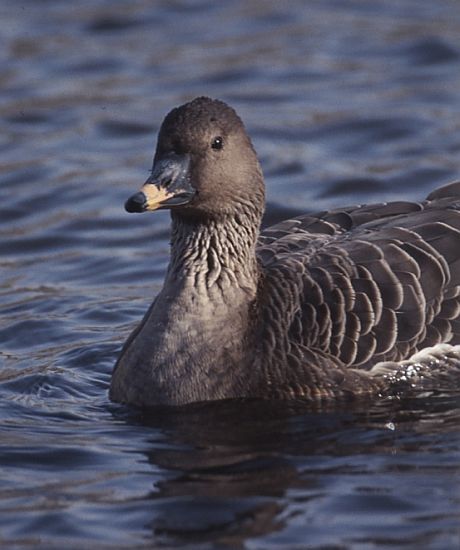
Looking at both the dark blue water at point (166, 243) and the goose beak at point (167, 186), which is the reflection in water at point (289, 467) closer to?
the dark blue water at point (166, 243)

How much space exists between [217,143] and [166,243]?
16.1ft

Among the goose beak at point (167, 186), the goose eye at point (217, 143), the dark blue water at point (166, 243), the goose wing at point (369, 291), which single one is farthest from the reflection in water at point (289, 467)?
the goose eye at point (217, 143)

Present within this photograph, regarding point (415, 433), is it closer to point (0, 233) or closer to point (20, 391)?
point (20, 391)

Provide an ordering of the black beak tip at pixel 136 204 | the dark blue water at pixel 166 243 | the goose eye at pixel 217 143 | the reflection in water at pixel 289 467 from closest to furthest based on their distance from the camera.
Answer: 1. the reflection in water at pixel 289 467
2. the dark blue water at pixel 166 243
3. the black beak tip at pixel 136 204
4. the goose eye at pixel 217 143

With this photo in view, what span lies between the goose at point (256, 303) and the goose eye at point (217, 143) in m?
0.01

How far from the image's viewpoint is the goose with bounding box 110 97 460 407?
10836 millimetres

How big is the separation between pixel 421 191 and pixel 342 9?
6353 millimetres

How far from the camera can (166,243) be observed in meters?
15.7

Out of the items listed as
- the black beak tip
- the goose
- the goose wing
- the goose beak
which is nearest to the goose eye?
the goose

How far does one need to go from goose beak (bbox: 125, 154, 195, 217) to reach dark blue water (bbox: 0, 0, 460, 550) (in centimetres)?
154

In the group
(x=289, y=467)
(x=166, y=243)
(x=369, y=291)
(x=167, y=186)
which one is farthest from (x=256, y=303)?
(x=166, y=243)

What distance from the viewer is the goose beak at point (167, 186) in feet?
34.1

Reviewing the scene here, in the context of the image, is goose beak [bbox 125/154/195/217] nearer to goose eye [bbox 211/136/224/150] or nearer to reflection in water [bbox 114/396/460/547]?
goose eye [bbox 211/136/224/150]

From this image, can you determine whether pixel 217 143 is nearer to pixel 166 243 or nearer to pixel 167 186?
pixel 167 186
